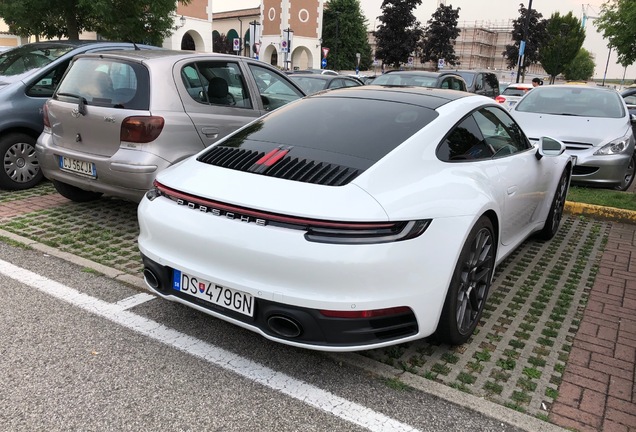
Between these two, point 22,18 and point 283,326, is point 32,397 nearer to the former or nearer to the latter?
point 283,326

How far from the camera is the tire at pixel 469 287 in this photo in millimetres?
2936

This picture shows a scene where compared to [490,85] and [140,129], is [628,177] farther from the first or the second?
[490,85]

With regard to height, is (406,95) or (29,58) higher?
(29,58)

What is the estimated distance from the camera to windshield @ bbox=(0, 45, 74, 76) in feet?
21.8

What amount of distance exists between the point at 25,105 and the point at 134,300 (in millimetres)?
3731

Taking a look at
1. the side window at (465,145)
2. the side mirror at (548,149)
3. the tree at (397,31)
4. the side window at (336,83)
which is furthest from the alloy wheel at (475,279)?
the tree at (397,31)

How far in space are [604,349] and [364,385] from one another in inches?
62.8

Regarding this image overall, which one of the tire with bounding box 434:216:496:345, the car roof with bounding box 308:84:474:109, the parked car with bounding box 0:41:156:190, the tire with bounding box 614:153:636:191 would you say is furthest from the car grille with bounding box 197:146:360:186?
the tire with bounding box 614:153:636:191

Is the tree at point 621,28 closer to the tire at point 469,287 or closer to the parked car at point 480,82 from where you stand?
the parked car at point 480,82

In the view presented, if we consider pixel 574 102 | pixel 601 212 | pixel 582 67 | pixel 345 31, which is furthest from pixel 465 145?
pixel 582 67

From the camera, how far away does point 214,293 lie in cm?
281

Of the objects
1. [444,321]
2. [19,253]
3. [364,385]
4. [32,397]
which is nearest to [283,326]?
[364,385]

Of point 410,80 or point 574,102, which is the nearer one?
point 574,102

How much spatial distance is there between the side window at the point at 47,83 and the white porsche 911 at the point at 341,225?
3947 mm
